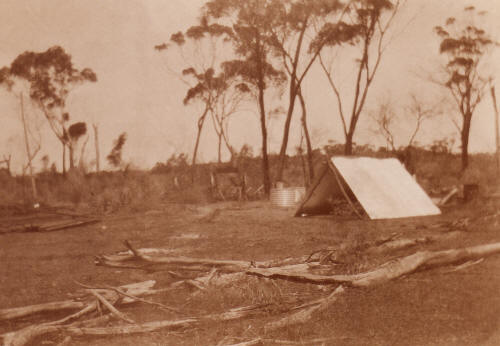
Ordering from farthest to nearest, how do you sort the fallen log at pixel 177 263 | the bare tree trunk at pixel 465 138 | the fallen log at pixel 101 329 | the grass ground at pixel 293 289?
the bare tree trunk at pixel 465 138 → the fallen log at pixel 177 263 → the grass ground at pixel 293 289 → the fallen log at pixel 101 329

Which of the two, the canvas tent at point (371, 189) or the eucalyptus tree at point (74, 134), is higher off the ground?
the eucalyptus tree at point (74, 134)

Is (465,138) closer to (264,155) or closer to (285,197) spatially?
(264,155)

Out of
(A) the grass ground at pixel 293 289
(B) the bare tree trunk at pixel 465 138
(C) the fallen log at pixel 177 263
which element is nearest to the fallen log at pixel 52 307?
(A) the grass ground at pixel 293 289

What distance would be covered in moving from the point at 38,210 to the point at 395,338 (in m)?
16.6

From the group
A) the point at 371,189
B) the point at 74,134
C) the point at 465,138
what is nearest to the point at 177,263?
the point at 371,189

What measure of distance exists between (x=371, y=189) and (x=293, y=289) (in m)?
7.36

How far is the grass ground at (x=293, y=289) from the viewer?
407cm

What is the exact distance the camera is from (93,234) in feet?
39.5

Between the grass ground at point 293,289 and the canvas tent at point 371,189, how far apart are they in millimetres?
769

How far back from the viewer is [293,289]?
18.2ft

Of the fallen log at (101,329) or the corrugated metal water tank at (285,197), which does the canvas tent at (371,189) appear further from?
the fallen log at (101,329)

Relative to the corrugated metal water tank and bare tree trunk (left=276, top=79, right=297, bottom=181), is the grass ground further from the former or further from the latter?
bare tree trunk (left=276, top=79, right=297, bottom=181)

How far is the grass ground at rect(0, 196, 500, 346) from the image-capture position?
4066 mm

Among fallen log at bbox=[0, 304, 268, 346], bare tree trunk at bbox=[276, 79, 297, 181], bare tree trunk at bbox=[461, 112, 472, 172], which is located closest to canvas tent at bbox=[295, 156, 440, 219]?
fallen log at bbox=[0, 304, 268, 346]
